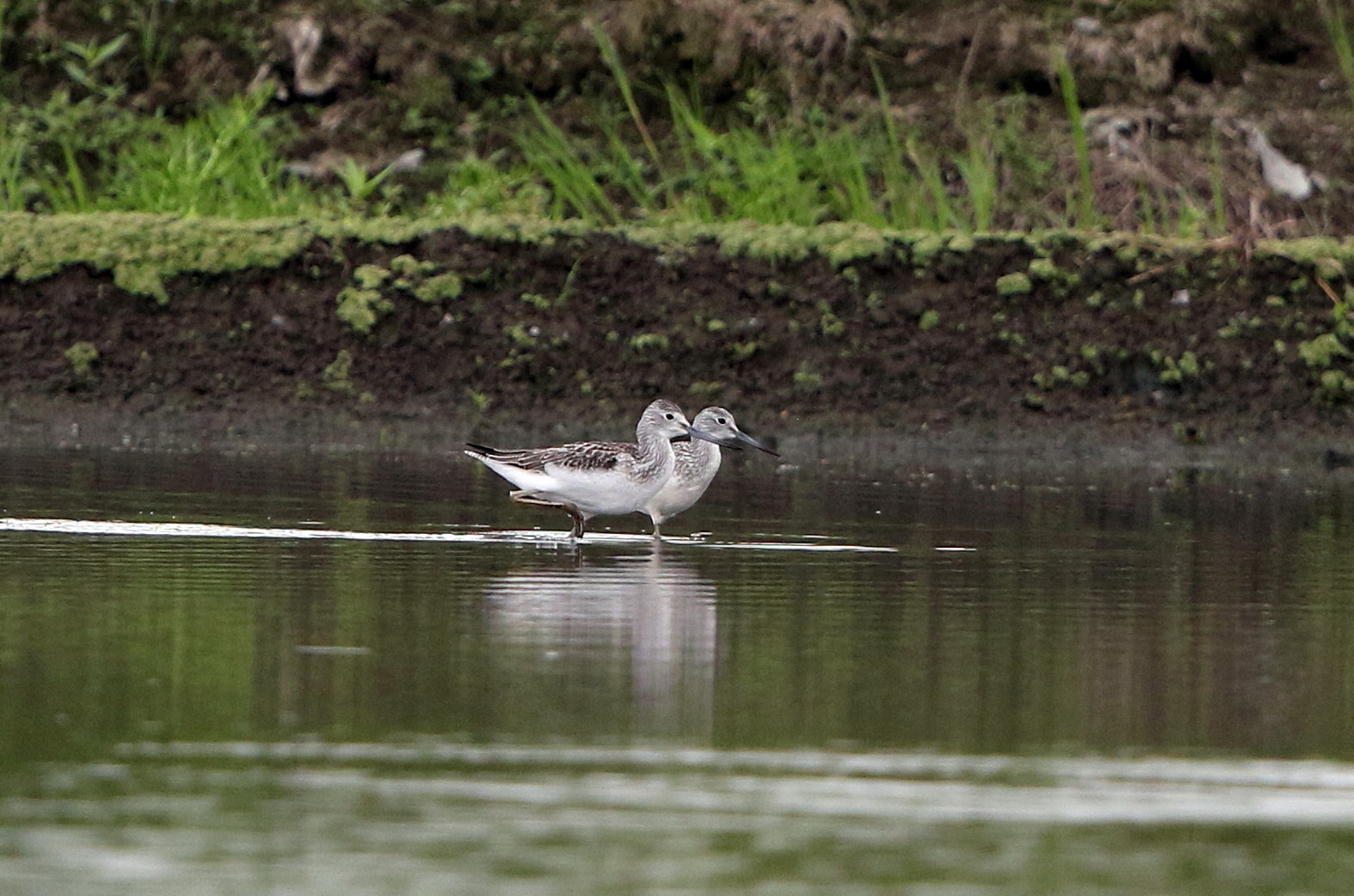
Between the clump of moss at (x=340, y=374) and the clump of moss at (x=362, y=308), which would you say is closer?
the clump of moss at (x=340, y=374)

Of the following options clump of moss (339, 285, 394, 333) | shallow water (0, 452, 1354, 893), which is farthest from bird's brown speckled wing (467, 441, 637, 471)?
clump of moss (339, 285, 394, 333)

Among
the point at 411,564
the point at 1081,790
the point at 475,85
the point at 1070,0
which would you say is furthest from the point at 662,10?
the point at 1081,790

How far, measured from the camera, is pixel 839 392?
15938mm

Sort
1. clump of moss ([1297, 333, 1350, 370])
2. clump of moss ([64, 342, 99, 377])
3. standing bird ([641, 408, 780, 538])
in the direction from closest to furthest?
standing bird ([641, 408, 780, 538]), clump of moss ([1297, 333, 1350, 370]), clump of moss ([64, 342, 99, 377])

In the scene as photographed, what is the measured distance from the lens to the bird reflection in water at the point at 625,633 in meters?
6.44

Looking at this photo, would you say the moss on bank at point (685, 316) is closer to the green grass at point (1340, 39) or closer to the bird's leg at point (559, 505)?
the green grass at point (1340, 39)

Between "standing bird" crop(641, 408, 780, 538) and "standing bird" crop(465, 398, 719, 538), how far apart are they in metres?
0.09

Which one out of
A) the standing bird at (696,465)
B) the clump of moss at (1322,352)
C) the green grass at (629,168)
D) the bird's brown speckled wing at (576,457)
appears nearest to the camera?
the bird's brown speckled wing at (576,457)

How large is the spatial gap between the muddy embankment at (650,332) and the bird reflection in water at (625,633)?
5907mm

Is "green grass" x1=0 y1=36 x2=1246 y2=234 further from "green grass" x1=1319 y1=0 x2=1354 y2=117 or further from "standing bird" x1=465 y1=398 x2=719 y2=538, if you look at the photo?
"standing bird" x1=465 y1=398 x2=719 y2=538

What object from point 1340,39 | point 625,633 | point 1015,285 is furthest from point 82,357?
point 1340,39

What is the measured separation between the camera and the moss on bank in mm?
15898

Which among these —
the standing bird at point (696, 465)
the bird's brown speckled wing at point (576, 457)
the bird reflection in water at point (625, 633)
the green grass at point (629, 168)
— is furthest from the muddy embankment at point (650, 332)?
the bird reflection in water at point (625, 633)

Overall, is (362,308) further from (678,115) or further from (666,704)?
(666,704)
